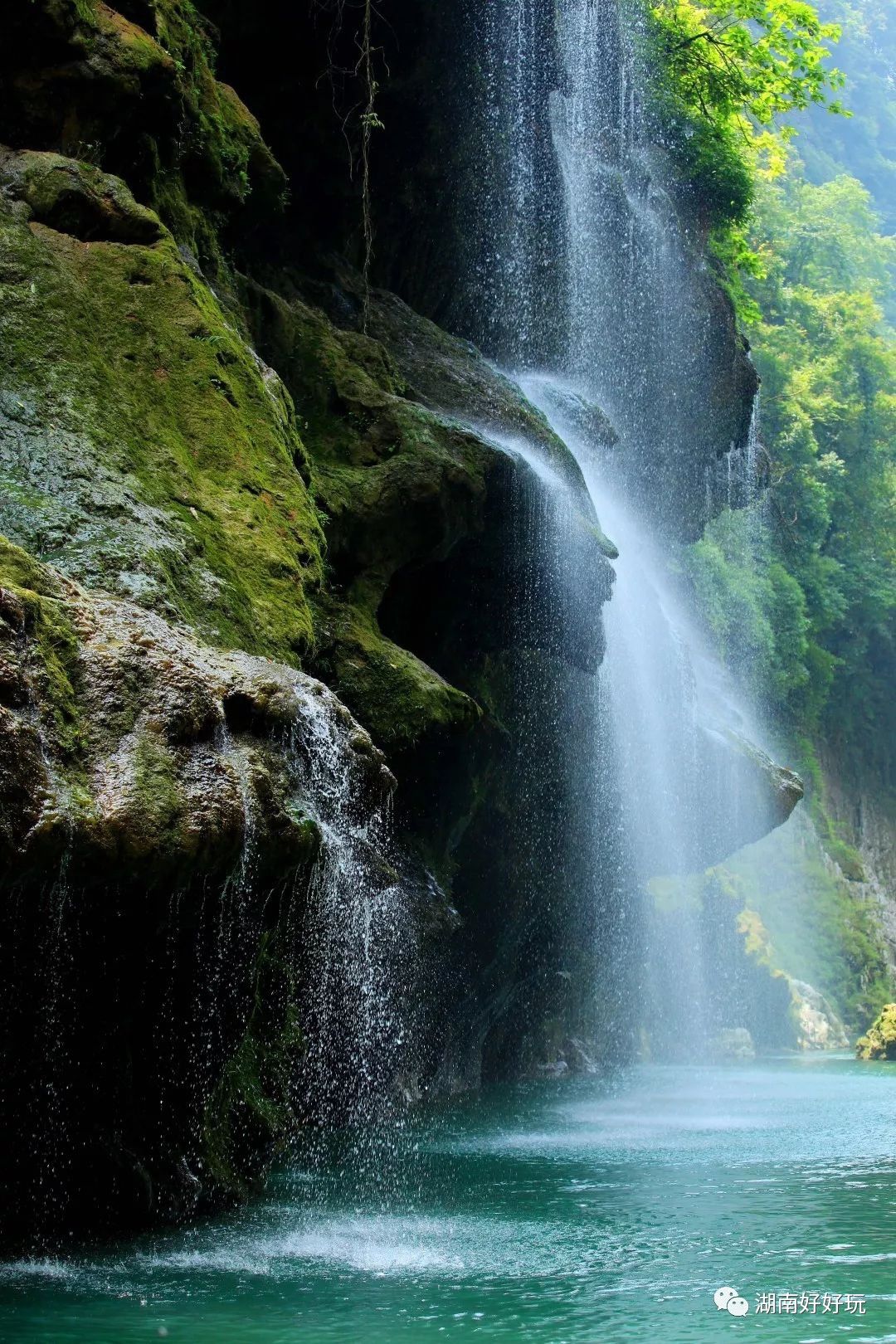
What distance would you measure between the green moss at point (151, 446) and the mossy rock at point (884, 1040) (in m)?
18.6

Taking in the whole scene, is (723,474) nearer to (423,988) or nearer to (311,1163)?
(423,988)

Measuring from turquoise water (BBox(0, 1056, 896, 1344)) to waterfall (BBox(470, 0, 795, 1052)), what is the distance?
25.4ft

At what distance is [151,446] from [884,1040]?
807 inches

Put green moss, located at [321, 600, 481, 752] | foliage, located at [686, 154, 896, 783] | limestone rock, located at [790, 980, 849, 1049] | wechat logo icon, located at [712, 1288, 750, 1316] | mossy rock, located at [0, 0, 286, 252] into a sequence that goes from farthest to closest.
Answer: foliage, located at [686, 154, 896, 783]
limestone rock, located at [790, 980, 849, 1049]
green moss, located at [321, 600, 481, 752]
mossy rock, located at [0, 0, 286, 252]
wechat logo icon, located at [712, 1288, 750, 1316]

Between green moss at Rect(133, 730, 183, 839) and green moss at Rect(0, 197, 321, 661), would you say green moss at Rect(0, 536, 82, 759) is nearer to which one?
green moss at Rect(133, 730, 183, 839)

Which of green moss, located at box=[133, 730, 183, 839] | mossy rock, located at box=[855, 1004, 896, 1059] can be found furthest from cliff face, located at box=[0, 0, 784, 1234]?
mossy rock, located at box=[855, 1004, 896, 1059]

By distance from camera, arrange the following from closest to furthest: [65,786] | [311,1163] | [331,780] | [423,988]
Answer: [65,786]
[331,780]
[311,1163]
[423,988]

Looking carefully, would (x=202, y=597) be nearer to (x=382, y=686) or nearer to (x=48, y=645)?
(x=48, y=645)

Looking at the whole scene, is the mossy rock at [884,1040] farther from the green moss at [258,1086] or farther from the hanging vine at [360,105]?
the green moss at [258,1086]

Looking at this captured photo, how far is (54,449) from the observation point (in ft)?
22.7

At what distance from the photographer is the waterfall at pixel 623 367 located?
651 inches

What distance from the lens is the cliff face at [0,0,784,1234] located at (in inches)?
208

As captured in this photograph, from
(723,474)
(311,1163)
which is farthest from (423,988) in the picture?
(723,474)

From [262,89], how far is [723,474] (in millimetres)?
10948
